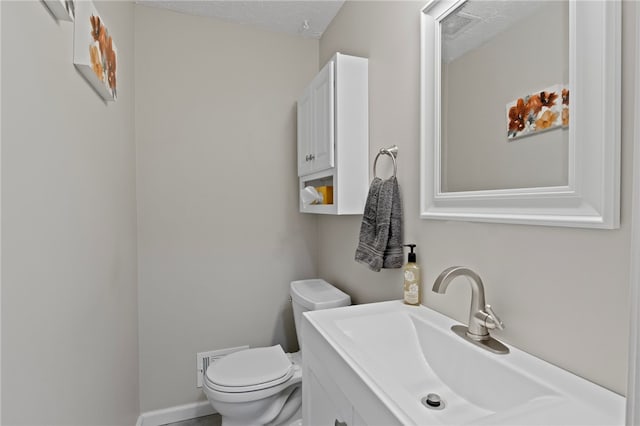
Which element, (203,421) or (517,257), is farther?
(203,421)

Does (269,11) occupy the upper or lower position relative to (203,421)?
upper

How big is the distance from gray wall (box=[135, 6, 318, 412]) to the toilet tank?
288mm

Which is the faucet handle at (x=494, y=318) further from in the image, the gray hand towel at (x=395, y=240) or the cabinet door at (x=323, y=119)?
the cabinet door at (x=323, y=119)

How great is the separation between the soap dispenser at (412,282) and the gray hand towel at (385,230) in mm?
98

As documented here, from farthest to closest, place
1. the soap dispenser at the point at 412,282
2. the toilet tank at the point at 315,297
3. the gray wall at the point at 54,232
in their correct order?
1. the toilet tank at the point at 315,297
2. the soap dispenser at the point at 412,282
3. the gray wall at the point at 54,232

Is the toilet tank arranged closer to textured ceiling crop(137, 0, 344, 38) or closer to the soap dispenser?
the soap dispenser

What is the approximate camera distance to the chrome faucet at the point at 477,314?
86 centimetres

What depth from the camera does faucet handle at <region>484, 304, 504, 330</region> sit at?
33.0 inches

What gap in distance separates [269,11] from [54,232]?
1703mm

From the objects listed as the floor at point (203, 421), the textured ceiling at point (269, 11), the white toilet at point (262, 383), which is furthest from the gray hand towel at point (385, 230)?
the floor at point (203, 421)

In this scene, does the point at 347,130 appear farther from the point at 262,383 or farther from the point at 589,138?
the point at 262,383

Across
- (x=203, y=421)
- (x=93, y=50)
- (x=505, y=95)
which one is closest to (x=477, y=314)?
(x=505, y=95)

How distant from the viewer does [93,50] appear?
95 cm

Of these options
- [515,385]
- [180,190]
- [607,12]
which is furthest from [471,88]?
[180,190]
